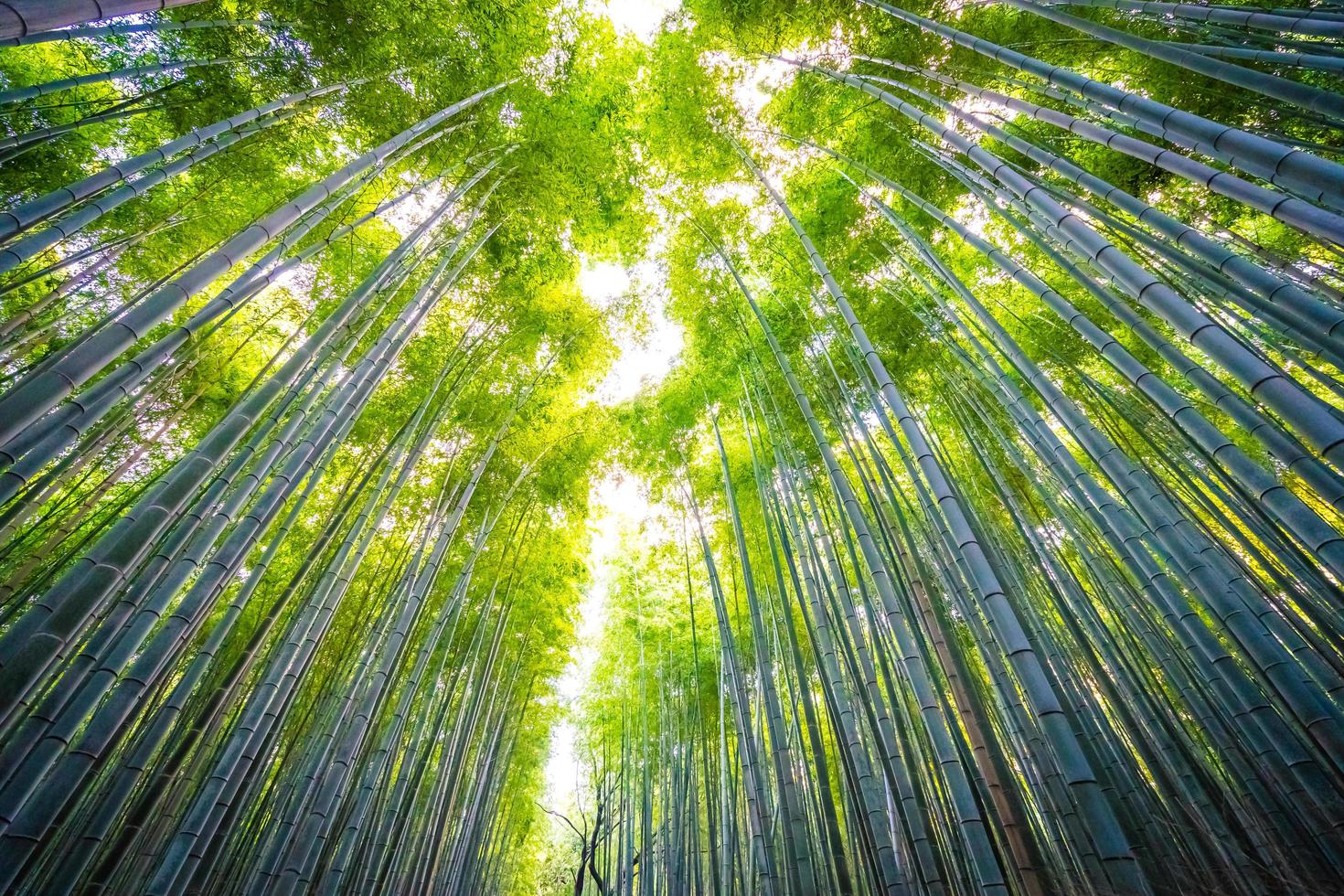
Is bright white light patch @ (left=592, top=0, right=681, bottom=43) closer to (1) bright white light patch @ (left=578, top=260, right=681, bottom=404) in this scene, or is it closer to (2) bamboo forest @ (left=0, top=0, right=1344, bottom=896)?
(2) bamboo forest @ (left=0, top=0, right=1344, bottom=896)

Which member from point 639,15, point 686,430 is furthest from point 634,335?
point 639,15

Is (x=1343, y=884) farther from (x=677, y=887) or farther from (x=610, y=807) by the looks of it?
(x=610, y=807)

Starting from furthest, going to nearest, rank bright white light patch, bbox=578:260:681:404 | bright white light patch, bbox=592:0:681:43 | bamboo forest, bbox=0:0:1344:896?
bright white light patch, bbox=578:260:681:404 → bright white light patch, bbox=592:0:681:43 → bamboo forest, bbox=0:0:1344:896

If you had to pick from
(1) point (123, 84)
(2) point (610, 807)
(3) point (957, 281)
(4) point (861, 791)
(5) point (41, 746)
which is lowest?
(5) point (41, 746)

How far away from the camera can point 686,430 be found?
5641 mm

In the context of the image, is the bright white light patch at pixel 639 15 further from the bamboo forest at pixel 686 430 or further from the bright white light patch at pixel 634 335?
the bright white light patch at pixel 634 335

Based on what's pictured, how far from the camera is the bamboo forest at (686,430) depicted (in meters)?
1.74

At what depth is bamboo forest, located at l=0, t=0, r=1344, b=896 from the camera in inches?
68.4

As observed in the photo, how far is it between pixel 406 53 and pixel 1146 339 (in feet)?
16.3

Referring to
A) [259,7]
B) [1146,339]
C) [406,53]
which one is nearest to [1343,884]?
[1146,339]

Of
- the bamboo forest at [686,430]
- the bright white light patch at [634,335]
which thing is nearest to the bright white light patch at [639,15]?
the bamboo forest at [686,430]

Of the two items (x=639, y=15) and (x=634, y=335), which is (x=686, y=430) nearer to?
(x=634, y=335)

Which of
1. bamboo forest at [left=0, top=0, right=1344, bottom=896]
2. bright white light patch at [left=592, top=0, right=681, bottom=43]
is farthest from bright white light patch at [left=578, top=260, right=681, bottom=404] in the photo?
bright white light patch at [left=592, top=0, right=681, bottom=43]

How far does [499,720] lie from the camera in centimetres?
520
